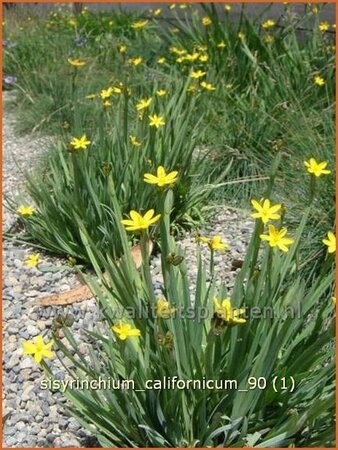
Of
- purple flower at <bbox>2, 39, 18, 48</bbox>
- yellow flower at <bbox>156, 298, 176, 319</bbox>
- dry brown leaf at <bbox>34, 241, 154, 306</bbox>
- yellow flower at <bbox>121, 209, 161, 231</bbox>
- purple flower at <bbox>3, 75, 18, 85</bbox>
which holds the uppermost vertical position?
yellow flower at <bbox>121, 209, 161, 231</bbox>

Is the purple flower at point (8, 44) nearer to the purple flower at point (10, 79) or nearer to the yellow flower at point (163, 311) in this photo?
the purple flower at point (10, 79)

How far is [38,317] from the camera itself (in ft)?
9.92

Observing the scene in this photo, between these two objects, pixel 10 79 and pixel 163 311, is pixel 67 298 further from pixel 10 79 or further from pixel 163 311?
pixel 10 79

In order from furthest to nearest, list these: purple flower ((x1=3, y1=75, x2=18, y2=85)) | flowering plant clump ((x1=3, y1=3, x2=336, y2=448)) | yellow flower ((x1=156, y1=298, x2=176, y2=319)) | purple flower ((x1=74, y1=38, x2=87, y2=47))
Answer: purple flower ((x1=74, y1=38, x2=87, y2=47))
purple flower ((x1=3, y1=75, x2=18, y2=85))
flowering plant clump ((x1=3, y1=3, x2=336, y2=448))
yellow flower ((x1=156, y1=298, x2=176, y2=319))

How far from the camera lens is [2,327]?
299cm

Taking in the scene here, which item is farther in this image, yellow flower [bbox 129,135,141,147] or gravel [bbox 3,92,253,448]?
yellow flower [bbox 129,135,141,147]

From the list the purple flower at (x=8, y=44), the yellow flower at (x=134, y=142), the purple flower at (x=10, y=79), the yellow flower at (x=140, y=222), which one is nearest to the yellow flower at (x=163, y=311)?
the yellow flower at (x=140, y=222)

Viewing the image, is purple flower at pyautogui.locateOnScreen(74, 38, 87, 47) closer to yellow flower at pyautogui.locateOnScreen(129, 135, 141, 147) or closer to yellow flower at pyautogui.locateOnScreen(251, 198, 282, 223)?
yellow flower at pyautogui.locateOnScreen(129, 135, 141, 147)

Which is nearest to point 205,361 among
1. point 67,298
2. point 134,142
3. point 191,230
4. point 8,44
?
point 67,298

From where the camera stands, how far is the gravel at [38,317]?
94.6 inches

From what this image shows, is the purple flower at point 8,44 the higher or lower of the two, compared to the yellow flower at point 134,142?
lower

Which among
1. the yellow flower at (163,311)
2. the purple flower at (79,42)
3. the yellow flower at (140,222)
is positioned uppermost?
the yellow flower at (140,222)

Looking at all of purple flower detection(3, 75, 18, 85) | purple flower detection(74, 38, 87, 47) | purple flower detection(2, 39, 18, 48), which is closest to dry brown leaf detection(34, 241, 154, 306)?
purple flower detection(3, 75, 18, 85)

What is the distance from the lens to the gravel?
240cm
